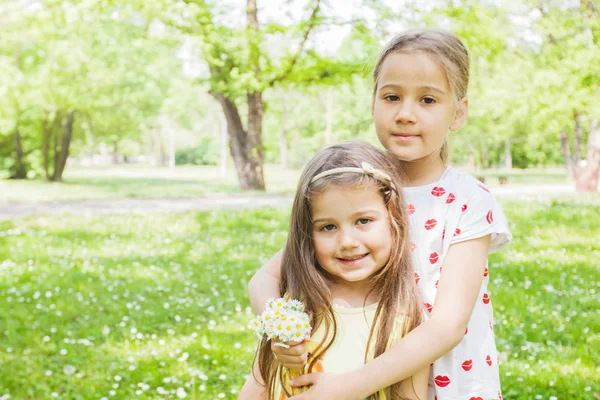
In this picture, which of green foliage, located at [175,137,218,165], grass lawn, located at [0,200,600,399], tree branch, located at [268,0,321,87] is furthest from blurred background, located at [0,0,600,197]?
green foliage, located at [175,137,218,165]

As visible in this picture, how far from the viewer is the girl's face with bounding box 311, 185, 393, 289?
1.99 metres

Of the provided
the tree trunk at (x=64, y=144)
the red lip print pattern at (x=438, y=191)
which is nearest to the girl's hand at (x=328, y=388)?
the red lip print pattern at (x=438, y=191)

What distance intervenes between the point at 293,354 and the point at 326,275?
36 cm

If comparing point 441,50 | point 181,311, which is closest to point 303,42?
point 181,311

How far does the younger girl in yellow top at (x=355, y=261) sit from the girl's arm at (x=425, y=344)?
0.11 m

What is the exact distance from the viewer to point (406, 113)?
2.01 meters

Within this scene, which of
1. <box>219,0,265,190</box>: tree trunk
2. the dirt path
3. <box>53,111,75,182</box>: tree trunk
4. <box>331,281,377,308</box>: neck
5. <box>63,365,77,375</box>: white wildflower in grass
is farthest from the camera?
<box>53,111,75,182</box>: tree trunk

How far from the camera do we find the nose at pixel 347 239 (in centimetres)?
197

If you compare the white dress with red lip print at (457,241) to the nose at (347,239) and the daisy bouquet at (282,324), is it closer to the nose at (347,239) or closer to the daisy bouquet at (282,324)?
the nose at (347,239)

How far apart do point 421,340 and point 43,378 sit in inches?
152

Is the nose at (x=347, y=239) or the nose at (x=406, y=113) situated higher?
the nose at (x=406, y=113)

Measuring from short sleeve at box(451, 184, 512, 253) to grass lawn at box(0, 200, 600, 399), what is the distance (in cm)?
249

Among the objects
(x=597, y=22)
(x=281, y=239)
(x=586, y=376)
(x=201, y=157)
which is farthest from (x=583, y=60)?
(x=201, y=157)

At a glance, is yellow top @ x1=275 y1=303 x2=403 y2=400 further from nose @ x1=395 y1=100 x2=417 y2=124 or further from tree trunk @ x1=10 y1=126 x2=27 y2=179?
tree trunk @ x1=10 y1=126 x2=27 y2=179
